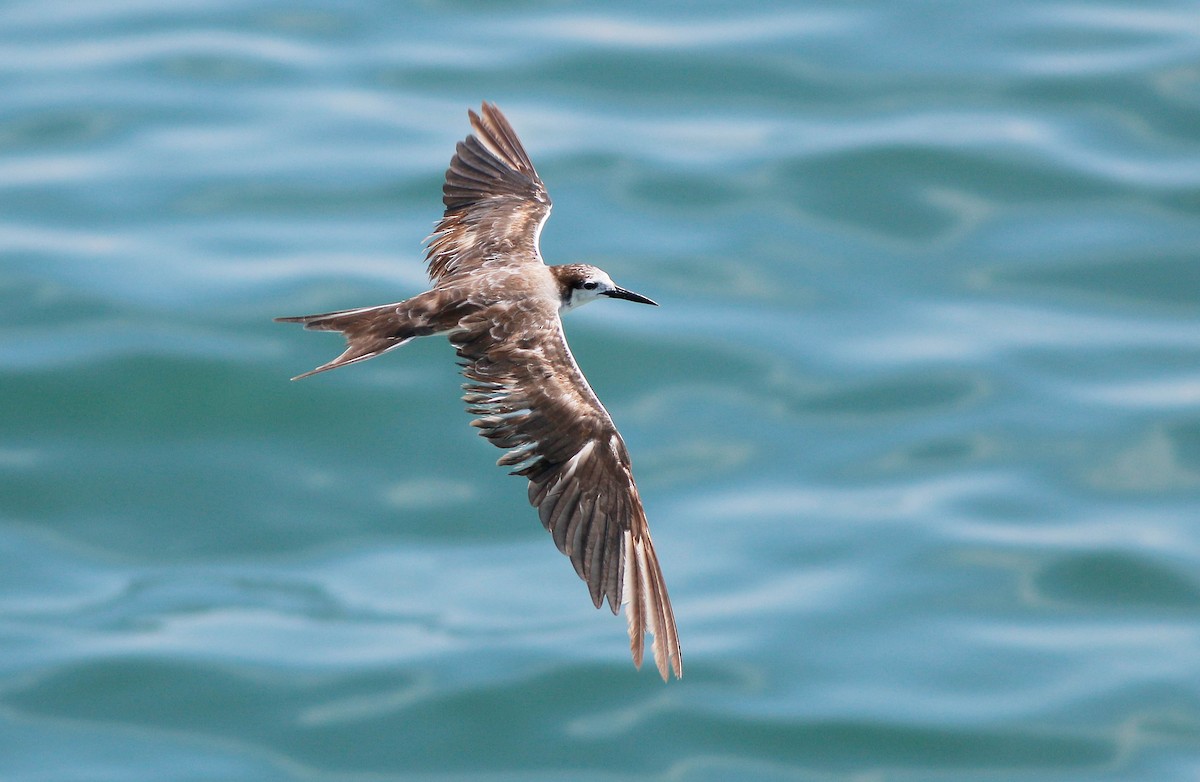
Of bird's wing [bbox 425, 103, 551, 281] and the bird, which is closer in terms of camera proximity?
the bird

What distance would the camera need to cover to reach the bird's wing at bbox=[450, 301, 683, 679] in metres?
8.59

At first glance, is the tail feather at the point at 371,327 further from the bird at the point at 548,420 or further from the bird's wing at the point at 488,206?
the bird's wing at the point at 488,206

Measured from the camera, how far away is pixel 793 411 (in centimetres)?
1451

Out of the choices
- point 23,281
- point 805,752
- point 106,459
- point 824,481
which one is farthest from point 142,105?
point 805,752

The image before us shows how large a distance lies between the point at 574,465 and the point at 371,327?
1.14m

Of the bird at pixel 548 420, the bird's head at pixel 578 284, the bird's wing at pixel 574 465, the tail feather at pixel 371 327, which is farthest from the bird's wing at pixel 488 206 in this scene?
the bird's wing at pixel 574 465

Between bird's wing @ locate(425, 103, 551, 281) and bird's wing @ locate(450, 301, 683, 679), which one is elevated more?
bird's wing @ locate(425, 103, 551, 281)

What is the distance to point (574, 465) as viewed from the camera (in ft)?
28.6

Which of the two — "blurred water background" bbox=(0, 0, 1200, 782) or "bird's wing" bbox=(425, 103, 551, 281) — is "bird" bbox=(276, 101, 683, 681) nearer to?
"bird's wing" bbox=(425, 103, 551, 281)

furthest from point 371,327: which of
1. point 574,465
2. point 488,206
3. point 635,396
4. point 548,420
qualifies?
point 635,396

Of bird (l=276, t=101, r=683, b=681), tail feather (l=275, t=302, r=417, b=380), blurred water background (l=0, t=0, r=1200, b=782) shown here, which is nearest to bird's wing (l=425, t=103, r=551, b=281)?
bird (l=276, t=101, r=683, b=681)

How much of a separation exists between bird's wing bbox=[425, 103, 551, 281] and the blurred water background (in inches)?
125

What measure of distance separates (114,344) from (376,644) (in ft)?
10.8

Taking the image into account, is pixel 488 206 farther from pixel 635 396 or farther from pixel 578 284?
pixel 635 396
